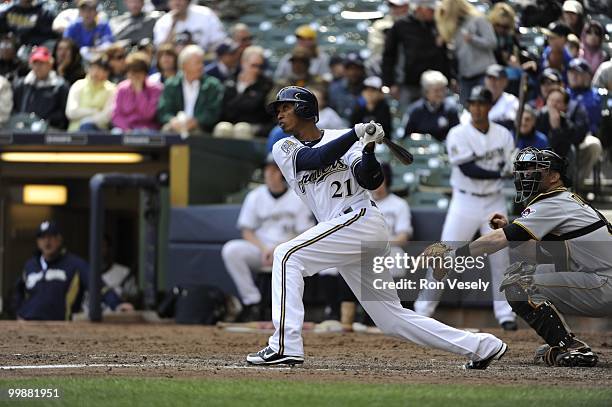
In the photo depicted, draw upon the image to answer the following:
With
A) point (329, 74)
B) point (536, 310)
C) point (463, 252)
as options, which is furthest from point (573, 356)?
point (329, 74)

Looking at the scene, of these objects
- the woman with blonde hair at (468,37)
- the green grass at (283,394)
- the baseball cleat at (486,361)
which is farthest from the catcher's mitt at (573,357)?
the woman with blonde hair at (468,37)

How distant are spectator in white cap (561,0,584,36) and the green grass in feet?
22.1

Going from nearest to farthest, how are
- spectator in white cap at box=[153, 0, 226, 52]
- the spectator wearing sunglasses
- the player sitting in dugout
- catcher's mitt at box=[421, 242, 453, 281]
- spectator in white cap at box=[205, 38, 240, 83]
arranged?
catcher's mitt at box=[421, 242, 453, 281], the player sitting in dugout, the spectator wearing sunglasses, spectator in white cap at box=[205, 38, 240, 83], spectator in white cap at box=[153, 0, 226, 52]

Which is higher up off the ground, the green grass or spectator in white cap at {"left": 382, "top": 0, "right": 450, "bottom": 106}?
spectator in white cap at {"left": 382, "top": 0, "right": 450, "bottom": 106}

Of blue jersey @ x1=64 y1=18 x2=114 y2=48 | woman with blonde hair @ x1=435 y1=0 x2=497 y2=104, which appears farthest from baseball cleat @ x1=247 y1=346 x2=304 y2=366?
blue jersey @ x1=64 y1=18 x2=114 y2=48

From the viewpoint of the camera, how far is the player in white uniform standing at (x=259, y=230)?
11430mm

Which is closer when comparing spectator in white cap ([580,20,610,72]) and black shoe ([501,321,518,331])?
black shoe ([501,321,518,331])

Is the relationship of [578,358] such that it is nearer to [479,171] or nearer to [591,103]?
[479,171]

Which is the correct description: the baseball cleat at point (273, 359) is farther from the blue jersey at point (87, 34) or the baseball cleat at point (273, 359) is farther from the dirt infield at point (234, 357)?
the blue jersey at point (87, 34)

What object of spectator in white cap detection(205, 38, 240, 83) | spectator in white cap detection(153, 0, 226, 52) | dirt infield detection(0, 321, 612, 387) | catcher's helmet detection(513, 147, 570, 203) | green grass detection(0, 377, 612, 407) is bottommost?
dirt infield detection(0, 321, 612, 387)

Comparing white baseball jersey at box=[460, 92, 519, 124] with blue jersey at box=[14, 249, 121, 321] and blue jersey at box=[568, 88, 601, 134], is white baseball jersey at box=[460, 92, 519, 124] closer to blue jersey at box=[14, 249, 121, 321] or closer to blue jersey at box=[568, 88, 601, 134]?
blue jersey at box=[568, 88, 601, 134]

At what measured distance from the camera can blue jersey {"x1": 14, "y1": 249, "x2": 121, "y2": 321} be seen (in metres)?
11.6

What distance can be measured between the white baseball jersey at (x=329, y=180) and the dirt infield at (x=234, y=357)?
879 mm

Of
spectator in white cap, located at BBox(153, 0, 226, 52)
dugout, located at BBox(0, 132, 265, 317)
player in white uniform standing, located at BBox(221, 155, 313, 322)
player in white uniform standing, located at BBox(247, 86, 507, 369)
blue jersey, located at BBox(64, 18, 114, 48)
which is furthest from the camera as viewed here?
blue jersey, located at BBox(64, 18, 114, 48)
